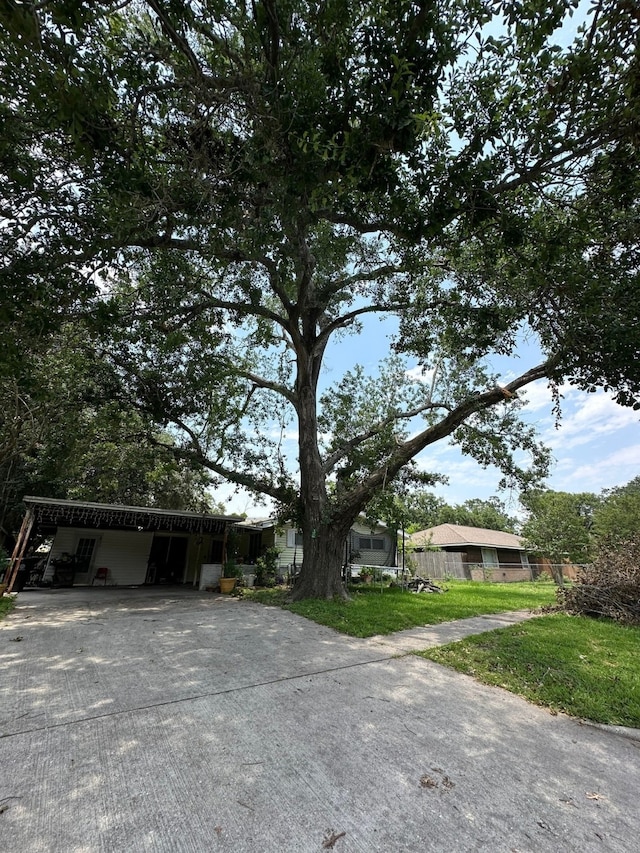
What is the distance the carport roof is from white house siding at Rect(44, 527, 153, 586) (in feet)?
1.07

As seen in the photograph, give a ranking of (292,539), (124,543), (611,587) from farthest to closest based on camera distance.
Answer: (292,539) → (124,543) → (611,587)

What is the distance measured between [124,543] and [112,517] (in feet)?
8.78

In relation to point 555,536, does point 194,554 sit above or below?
below

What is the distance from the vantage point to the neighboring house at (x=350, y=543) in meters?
15.5

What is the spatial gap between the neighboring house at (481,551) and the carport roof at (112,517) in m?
14.2

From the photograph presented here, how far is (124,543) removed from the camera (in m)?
14.4

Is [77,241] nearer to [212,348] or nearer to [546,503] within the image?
[212,348]

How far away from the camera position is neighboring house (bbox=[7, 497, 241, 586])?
38.8 ft

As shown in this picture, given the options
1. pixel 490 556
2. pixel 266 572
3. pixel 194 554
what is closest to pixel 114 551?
pixel 194 554

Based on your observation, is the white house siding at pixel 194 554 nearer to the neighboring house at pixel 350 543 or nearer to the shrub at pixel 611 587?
the neighboring house at pixel 350 543

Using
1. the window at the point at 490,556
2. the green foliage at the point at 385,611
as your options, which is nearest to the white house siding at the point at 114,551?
the green foliage at the point at 385,611

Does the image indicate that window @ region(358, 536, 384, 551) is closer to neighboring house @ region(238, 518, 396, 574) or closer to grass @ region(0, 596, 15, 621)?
neighboring house @ region(238, 518, 396, 574)

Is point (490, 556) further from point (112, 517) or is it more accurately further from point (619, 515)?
point (112, 517)

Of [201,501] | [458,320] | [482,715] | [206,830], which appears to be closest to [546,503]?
[201,501]
